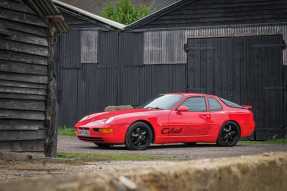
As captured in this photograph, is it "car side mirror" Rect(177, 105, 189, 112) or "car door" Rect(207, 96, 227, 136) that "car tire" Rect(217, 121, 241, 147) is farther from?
"car side mirror" Rect(177, 105, 189, 112)

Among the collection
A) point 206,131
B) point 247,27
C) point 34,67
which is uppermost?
point 247,27

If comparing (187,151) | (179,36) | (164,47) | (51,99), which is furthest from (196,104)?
(164,47)

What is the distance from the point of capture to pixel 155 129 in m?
14.4

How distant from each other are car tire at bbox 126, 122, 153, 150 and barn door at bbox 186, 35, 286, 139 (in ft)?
22.4

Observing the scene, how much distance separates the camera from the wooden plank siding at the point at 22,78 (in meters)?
11.4

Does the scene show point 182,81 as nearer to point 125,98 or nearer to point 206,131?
point 125,98

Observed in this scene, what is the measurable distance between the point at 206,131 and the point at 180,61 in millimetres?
6392

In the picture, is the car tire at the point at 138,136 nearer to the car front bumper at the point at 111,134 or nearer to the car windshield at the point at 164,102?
the car front bumper at the point at 111,134

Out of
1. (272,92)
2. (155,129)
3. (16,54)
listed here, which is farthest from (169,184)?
(272,92)

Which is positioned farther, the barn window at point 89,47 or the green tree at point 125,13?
the green tree at point 125,13

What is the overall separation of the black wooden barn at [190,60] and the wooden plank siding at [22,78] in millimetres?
9456

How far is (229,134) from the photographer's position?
52.0ft

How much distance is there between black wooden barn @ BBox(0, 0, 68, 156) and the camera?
11383mm

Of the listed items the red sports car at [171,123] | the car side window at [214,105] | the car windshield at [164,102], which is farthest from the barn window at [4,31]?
the car side window at [214,105]
